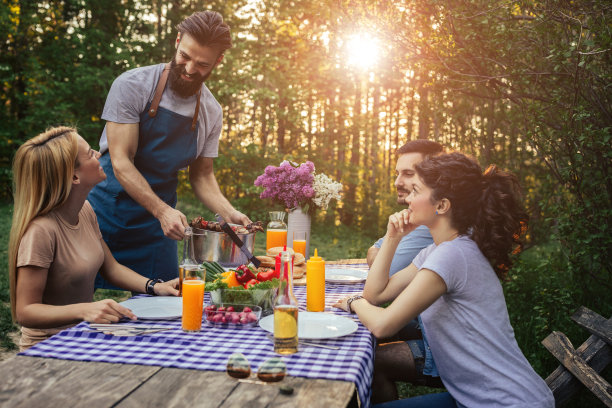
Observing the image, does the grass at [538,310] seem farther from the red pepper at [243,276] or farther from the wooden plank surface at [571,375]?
the red pepper at [243,276]

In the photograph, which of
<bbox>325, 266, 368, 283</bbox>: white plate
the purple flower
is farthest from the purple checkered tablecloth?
the purple flower

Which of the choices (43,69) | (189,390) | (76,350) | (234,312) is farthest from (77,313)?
(43,69)

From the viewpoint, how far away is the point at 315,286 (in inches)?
91.4

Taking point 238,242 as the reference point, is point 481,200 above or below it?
above

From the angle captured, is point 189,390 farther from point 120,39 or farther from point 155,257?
point 120,39

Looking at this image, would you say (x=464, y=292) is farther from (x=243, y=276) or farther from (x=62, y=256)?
(x=62, y=256)

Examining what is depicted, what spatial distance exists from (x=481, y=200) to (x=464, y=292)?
414mm

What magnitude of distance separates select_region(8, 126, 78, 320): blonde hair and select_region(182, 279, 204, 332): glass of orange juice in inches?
32.2

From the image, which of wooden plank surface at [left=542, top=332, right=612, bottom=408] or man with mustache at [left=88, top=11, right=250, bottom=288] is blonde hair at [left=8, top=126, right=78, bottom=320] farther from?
wooden plank surface at [left=542, top=332, right=612, bottom=408]

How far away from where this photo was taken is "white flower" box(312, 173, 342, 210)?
11.2 ft

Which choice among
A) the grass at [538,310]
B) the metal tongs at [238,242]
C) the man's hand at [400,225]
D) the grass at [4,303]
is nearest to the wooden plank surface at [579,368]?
the grass at [538,310]

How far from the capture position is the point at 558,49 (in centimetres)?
380

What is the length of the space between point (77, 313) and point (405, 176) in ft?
7.11

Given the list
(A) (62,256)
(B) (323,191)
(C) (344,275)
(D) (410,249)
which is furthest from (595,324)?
(A) (62,256)
